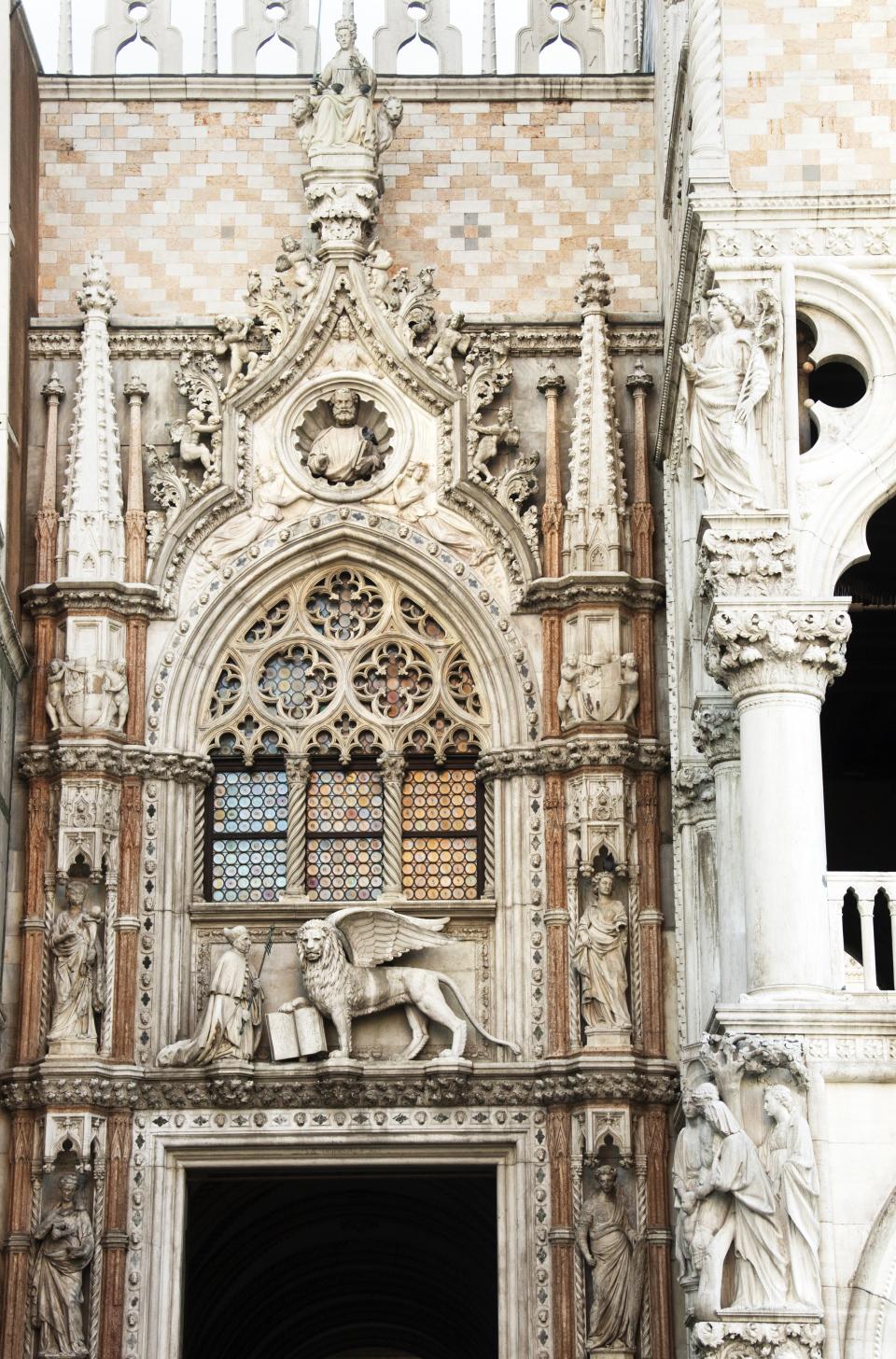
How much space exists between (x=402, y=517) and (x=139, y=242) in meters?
3.30

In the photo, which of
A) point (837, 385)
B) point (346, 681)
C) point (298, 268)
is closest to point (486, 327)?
point (298, 268)

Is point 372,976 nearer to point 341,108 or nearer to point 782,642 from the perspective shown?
point 782,642

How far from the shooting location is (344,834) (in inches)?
961

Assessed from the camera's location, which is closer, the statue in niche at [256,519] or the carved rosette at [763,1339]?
the carved rosette at [763,1339]

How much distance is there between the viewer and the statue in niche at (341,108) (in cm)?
2533

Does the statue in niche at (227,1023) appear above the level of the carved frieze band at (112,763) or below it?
below

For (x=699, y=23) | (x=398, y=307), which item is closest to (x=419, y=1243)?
(x=398, y=307)

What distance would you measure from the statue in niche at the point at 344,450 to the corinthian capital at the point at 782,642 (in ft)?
18.9

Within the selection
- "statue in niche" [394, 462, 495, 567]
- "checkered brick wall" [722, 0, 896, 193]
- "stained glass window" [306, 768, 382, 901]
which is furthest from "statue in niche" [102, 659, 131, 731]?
"checkered brick wall" [722, 0, 896, 193]

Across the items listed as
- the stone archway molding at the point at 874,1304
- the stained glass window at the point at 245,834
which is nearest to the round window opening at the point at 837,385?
the stained glass window at the point at 245,834

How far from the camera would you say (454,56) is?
26.9 metres

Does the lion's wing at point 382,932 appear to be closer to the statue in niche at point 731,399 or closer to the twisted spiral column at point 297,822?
the twisted spiral column at point 297,822

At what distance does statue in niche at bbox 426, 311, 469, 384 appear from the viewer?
25.0 m

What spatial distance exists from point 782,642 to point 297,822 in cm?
573
